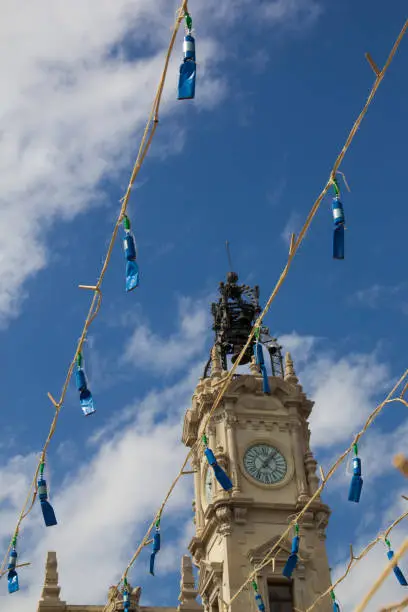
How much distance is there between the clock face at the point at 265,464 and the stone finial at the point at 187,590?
5.58 meters

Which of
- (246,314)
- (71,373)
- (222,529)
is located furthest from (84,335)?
(246,314)

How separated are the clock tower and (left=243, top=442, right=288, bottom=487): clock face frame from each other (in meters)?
0.04

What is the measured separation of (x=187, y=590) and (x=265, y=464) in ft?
24.7

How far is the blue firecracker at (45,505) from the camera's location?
17.9m

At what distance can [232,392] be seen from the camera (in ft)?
136

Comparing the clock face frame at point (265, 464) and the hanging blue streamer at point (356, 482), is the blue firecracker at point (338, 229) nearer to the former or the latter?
the hanging blue streamer at point (356, 482)

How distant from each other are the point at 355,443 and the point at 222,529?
2203cm

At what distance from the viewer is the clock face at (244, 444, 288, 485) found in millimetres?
39719

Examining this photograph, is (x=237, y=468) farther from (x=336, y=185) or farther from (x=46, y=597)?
(x=336, y=185)

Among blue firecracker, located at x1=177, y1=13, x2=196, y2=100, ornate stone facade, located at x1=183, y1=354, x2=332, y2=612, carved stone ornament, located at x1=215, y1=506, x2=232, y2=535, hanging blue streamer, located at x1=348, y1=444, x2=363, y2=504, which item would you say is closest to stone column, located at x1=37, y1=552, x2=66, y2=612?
ornate stone facade, located at x1=183, y1=354, x2=332, y2=612

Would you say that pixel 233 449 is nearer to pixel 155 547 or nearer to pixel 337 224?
pixel 155 547

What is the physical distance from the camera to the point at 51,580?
34562 mm

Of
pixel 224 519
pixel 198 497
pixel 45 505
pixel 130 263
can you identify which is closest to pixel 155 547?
pixel 45 505

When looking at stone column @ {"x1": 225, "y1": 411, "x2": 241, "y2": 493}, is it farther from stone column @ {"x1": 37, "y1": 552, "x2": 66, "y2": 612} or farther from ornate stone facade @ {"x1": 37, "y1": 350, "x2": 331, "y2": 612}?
stone column @ {"x1": 37, "y1": 552, "x2": 66, "y2": 612}
